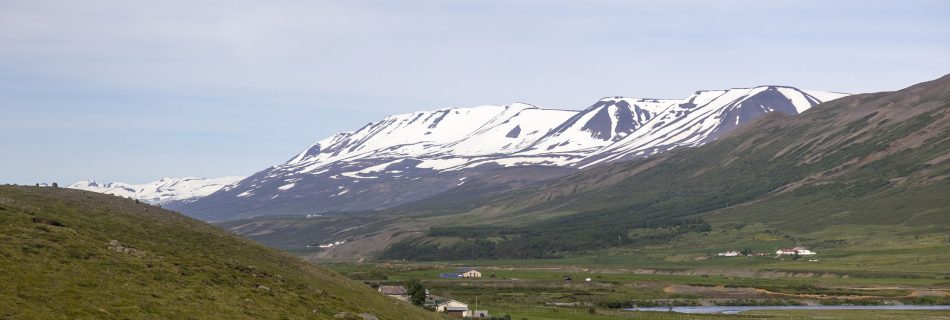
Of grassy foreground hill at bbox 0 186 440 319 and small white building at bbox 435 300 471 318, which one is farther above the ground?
grassy foreground hill at bbox 0 186 440 319

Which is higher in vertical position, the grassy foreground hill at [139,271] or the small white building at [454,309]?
the grassy foreground hill at [139,271]

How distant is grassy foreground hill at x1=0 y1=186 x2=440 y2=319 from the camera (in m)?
53.2

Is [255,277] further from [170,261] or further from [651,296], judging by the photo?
[651,296]

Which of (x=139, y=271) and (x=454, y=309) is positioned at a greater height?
(x=139, y=271)

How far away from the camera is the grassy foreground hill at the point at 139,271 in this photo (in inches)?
2095

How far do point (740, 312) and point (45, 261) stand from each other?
4443 inches

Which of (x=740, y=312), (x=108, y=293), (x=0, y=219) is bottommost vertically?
(x=740, y=312)

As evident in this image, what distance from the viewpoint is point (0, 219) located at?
62875 millimetres

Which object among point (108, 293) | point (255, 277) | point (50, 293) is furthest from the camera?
point (255, 277)

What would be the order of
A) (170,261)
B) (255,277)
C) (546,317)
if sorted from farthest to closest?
(546,317) < (255,277) < (170,261)

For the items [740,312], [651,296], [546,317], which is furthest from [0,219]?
[651,296]

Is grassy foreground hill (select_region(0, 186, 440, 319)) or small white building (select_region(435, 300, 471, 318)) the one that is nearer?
grassy foreground hill (select_region(0, 186, 440, 319))

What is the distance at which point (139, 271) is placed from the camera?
2483 inches

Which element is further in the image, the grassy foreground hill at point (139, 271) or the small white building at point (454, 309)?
the small white building at point (454, 309)
